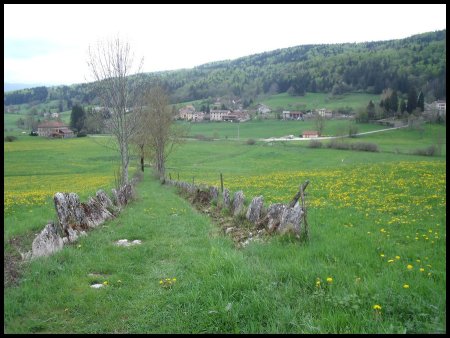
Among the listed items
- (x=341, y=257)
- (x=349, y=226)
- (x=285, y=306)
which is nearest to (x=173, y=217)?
(x=349, y=226)

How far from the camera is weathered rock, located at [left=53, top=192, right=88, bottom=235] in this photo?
1032 centimetres

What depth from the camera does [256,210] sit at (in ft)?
37.9

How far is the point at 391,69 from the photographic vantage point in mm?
167500

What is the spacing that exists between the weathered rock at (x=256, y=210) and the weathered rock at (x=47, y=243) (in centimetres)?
594

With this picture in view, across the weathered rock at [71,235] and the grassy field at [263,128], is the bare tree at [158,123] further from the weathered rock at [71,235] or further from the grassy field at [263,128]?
the grassy field at [263,128]

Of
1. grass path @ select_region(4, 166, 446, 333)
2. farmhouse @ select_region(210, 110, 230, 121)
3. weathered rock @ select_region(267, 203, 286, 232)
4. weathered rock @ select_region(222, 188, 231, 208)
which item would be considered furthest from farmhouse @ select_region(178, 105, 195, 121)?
grass path @ select_region(4, 166, 446, 333)

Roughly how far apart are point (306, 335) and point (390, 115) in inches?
5152

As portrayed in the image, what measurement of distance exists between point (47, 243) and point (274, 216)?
6.34 meters

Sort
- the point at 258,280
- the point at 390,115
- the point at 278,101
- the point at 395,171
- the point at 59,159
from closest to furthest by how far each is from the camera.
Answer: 1. the point at 258,280
2. the point at 395,171
3. the point at 59,159
4. the point at 390,115
5. the point at 278,101

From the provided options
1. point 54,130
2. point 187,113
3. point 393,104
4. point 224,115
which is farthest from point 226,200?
point 187,113

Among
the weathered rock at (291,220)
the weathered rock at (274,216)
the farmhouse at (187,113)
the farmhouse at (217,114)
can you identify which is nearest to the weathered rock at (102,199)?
the weathered rock at (274,216)

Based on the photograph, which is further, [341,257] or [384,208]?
[384,208]

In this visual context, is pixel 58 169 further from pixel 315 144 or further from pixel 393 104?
pixel 393 104

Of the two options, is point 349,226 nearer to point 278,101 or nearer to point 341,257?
point 341,257
